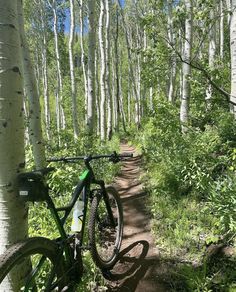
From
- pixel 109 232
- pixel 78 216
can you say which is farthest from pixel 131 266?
pixel 78 216

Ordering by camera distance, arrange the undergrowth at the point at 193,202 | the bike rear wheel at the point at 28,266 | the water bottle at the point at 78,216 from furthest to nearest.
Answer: the undergrowth at the point at 193,202 < the water bottle at the point at 78,216 < the bike rear wheel at the point at 28,266

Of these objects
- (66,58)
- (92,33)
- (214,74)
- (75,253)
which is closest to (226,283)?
(75,253)

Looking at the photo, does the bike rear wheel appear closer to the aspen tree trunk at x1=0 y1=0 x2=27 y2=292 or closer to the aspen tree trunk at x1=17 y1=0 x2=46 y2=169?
the aspen tree trunk at x1=0 y1=0 x2=27 y2=292

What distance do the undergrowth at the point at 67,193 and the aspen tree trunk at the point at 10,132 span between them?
113 cm

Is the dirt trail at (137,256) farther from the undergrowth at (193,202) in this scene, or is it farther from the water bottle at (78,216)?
the water bottle at (78,216)

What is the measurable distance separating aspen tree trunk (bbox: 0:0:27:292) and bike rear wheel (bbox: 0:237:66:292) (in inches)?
0.4

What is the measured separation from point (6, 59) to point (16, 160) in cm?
70

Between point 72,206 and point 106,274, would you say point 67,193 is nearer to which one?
point 106,274

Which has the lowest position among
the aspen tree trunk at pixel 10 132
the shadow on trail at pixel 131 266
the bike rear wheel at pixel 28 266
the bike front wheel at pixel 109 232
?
the shadow on trail at pixel 131 266

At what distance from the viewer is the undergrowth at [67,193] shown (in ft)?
11.0

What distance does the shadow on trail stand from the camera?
3400 millimetres

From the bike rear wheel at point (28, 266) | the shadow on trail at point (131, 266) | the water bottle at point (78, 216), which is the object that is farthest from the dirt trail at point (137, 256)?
the bike rear wheel at point (28, 266)

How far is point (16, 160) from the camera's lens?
212 cm

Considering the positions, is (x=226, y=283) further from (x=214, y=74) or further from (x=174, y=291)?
(x=214, y=74)
